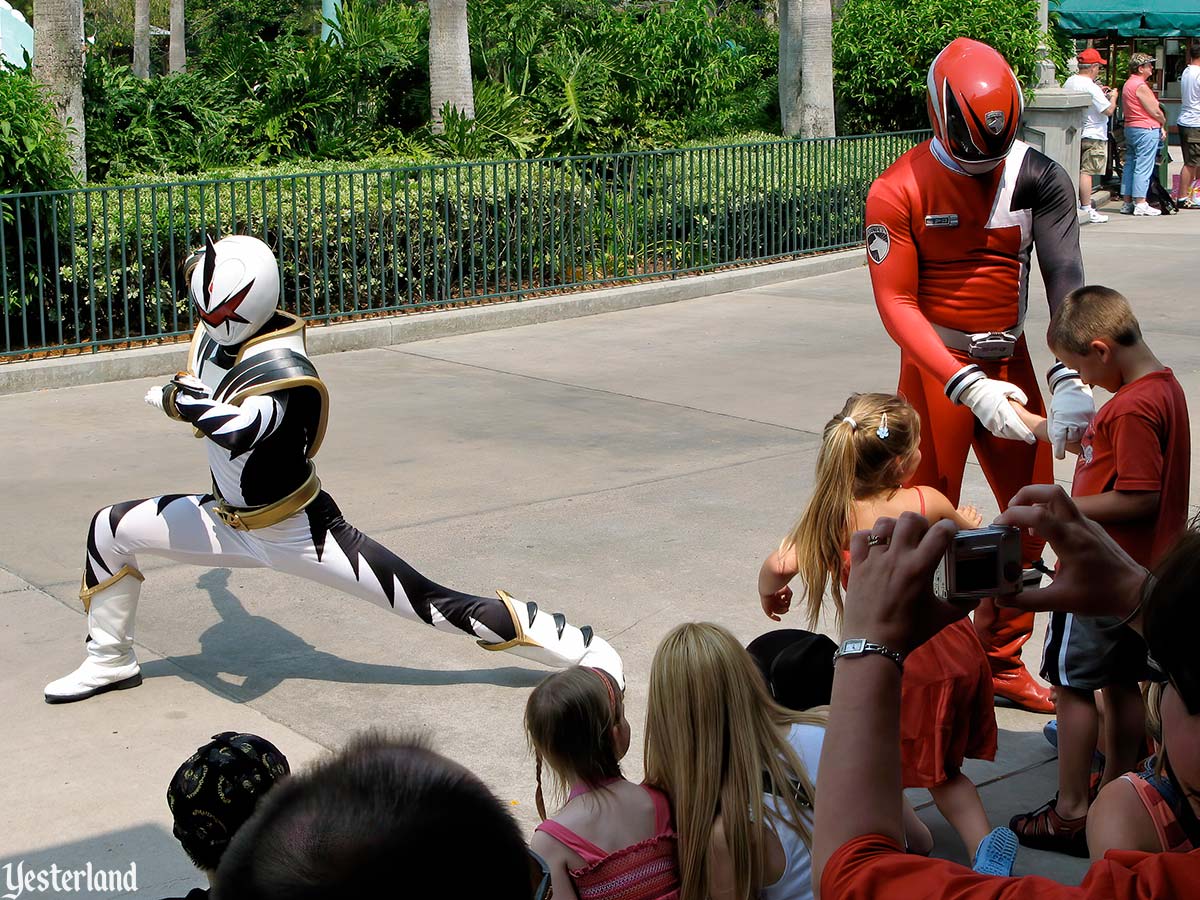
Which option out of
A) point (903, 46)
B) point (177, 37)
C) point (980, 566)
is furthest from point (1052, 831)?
point (177, 37)

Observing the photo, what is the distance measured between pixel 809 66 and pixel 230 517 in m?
12.2

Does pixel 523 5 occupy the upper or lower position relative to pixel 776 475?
upper

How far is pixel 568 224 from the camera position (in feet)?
40.8

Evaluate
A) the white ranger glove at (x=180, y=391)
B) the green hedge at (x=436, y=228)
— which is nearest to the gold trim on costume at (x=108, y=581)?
the white ranger glove at (x=180, y=391)

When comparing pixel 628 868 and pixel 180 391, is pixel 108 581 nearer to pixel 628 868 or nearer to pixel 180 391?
pixel 180 391

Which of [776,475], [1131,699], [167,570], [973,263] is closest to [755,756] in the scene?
[1131,699]

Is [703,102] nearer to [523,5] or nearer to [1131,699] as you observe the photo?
[523,5]

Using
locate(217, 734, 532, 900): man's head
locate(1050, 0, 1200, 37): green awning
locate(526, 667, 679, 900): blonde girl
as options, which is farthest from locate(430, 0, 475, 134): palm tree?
locate(217, 734, 532, 900): man's head

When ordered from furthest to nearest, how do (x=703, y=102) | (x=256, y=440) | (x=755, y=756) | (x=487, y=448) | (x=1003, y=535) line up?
(x=703, y=102), (x=487, y=448), (x=256, y=440), (x=755, y=756), (x=1003, y=535)

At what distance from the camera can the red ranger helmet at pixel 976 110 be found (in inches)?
190

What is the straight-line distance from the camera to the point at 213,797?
2.48 m

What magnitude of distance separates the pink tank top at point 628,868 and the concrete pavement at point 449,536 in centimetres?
105

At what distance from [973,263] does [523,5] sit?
12387mm

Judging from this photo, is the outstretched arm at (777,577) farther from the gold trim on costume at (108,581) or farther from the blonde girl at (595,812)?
the gold trim on costume at (108,581)
